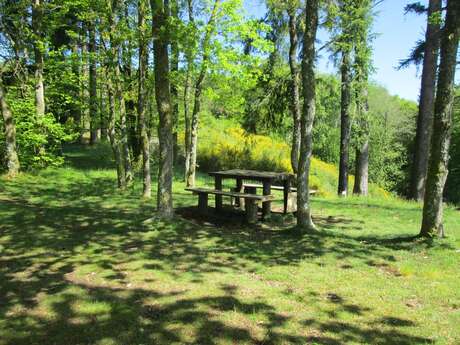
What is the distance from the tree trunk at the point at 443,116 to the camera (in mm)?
6328

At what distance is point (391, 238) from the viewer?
7.30 m

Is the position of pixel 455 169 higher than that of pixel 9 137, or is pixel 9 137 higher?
pixel 9 137

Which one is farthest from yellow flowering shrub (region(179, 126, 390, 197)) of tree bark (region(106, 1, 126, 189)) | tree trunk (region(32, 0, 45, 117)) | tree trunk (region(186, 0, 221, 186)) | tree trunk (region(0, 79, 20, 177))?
tree trunk (region(0, 79, 20, 177))

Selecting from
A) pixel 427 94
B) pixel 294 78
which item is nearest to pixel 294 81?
pixel 294 78

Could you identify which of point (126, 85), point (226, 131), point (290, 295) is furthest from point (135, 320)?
point (226, 131)

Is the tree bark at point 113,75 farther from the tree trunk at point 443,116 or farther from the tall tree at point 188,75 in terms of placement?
the tree trunk at point 443,116

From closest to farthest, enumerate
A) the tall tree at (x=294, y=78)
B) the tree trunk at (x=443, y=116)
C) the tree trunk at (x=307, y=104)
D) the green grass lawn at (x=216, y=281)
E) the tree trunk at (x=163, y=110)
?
the green grass lawn at (x=216, y=281) < the tree trunk at (x=443, y=116) < the tree trunk at (x=307, y=104) < the tree trunk at (x=163, y=110) < the tall tree at (x=294, y=78)

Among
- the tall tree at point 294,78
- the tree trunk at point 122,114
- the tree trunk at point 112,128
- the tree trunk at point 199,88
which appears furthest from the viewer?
the tall tree at point 294,78

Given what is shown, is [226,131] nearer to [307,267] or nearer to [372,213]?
[372,213]

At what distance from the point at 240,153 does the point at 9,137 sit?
11.7 meters

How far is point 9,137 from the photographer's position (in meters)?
12.3

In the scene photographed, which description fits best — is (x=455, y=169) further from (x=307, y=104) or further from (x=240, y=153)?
(x=307, y=104)

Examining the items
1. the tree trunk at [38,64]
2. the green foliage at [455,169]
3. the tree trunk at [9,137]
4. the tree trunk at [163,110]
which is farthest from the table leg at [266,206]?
the green foliage at [455,169]

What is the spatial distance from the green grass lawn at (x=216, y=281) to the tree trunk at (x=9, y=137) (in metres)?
4.42
